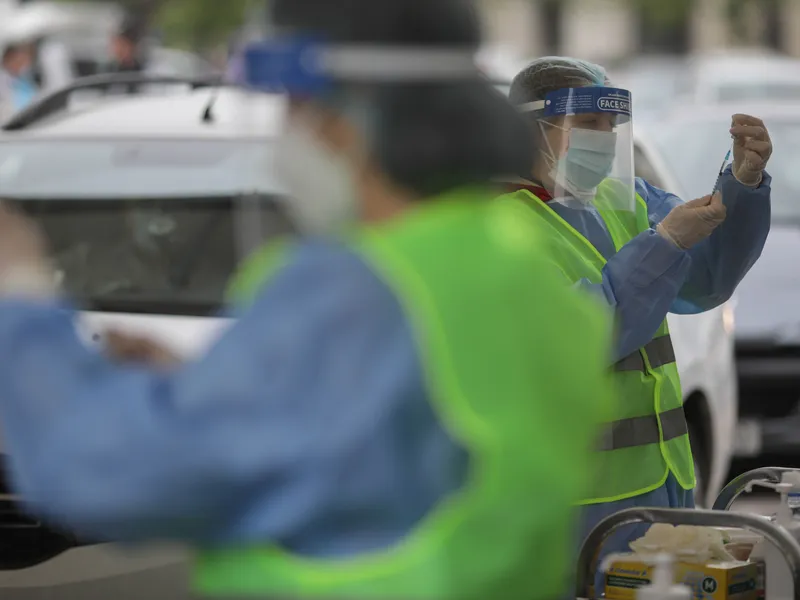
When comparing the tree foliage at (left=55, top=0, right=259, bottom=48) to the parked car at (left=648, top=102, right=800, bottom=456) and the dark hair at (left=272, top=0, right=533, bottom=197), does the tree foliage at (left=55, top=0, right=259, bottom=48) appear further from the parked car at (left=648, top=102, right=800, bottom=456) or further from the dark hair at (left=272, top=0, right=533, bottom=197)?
the dark hair at (left=272, top=0, right=533, bottom=197)

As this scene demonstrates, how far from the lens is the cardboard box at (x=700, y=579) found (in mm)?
2855

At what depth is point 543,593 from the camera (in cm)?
181

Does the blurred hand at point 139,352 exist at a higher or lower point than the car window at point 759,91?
lower

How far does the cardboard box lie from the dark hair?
125 centimetres

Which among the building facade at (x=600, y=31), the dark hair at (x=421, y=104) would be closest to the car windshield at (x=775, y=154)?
the dark hair at (x=421, y=104)

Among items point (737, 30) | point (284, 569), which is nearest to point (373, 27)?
point (284, 569)

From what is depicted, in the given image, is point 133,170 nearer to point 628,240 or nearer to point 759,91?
point 628,240

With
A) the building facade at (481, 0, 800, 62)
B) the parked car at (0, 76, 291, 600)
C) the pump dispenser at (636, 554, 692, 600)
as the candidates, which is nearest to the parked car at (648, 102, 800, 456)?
the parked car at (0, 76, 291, 600)

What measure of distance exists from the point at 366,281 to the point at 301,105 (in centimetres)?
26

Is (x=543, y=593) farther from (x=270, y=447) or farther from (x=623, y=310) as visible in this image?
(x=623, y=310)

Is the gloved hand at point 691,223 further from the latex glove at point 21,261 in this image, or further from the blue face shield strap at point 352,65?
the latex glove at point 21,261

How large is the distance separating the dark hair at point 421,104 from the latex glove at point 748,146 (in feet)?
5.59

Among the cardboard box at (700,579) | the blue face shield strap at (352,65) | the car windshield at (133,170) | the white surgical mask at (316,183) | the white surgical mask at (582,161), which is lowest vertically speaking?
the cardboard box at (700,579)

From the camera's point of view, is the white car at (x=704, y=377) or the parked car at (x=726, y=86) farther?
the parked car at (x=726, y=86)
